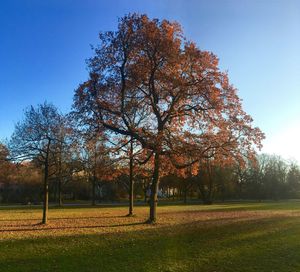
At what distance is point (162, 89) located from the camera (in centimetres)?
2539

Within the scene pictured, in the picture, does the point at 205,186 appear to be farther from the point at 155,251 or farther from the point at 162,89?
the point at 155,251

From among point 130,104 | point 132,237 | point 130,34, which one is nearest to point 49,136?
point 130,104

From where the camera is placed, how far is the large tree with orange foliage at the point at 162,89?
24172mm

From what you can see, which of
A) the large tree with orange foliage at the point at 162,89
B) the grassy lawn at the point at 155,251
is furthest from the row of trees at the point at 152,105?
the grassy lawn at the point at 155,251

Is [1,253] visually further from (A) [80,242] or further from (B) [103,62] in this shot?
(B) [103,62]

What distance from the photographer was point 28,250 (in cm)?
1397

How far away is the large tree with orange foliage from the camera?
24.2m

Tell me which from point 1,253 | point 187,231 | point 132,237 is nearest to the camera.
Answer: point 1,253

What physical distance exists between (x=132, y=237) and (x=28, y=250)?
17.1 feet

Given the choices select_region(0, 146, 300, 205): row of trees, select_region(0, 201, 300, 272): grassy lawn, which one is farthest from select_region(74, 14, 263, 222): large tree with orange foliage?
select_region(0, 146, 300, 205): row of trees

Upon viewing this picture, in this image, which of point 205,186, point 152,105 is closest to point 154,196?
point 152,105

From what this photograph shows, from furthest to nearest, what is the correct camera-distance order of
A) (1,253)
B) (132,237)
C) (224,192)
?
(224,192) < (132,237) < (1,253)

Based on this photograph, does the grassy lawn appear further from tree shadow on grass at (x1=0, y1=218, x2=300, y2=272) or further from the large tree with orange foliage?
the large tree with orange foliage

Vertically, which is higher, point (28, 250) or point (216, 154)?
point (216, 154)
